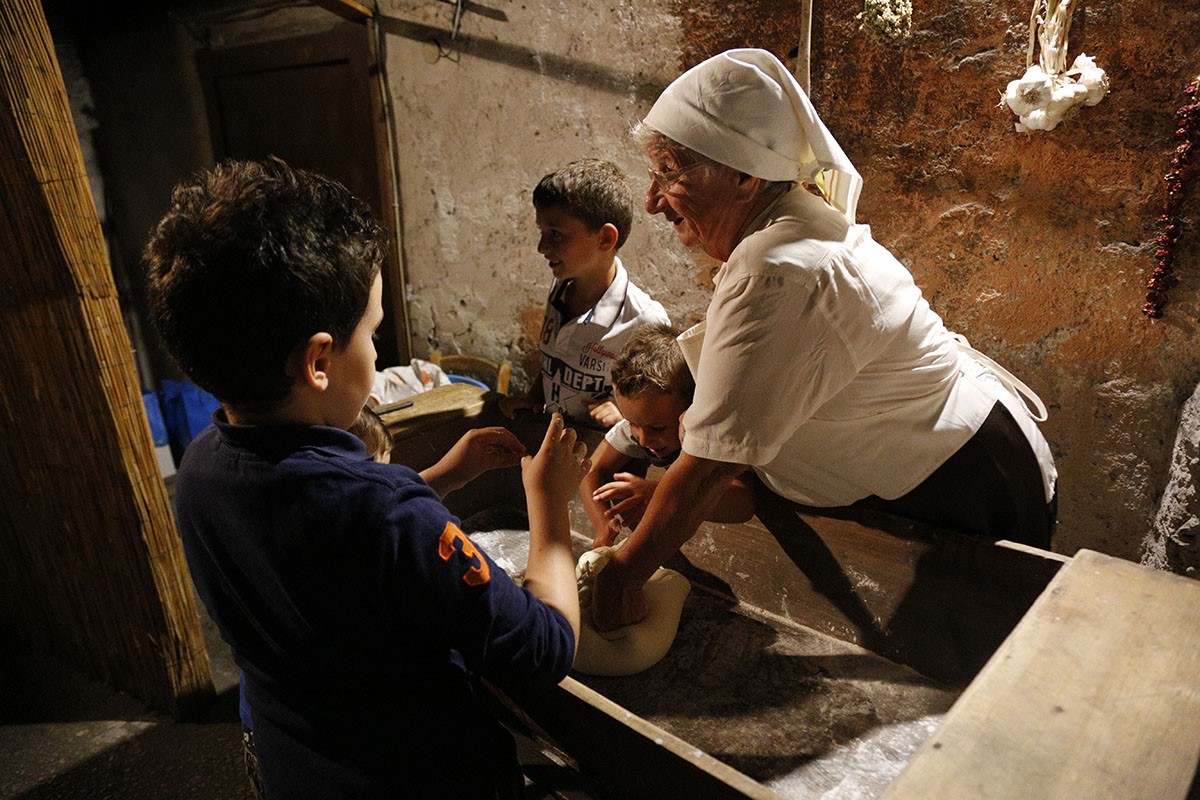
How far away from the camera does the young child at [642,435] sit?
2.13m

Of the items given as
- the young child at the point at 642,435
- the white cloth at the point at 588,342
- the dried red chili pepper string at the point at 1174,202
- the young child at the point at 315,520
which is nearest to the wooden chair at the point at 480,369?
the white cloth at the point at 588,342

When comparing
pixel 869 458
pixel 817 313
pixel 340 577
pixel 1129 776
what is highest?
pixel 817 313

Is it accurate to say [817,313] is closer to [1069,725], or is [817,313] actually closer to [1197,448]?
[1069,725]

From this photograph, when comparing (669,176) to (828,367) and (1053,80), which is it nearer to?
(828,367)

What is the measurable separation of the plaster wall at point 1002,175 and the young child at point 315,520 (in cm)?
228

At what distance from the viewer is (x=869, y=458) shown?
5.96 ft

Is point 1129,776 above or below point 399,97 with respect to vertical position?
below

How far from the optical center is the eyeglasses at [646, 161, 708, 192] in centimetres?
171

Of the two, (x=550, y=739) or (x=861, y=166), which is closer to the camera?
(x=550, y=739)

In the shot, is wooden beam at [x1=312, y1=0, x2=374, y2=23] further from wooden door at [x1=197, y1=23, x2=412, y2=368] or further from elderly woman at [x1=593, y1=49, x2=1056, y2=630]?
elderly woman at [x1=593, y1=49, x2=1056, y2=630]

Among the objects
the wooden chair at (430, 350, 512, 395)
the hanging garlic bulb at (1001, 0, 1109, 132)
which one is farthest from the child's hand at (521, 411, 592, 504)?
the wooden chair at (430, 350, 512, 395)

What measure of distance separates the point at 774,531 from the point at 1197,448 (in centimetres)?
135

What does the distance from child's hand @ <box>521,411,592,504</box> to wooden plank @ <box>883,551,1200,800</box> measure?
692mm

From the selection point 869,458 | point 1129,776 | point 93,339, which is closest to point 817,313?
point 869,458
